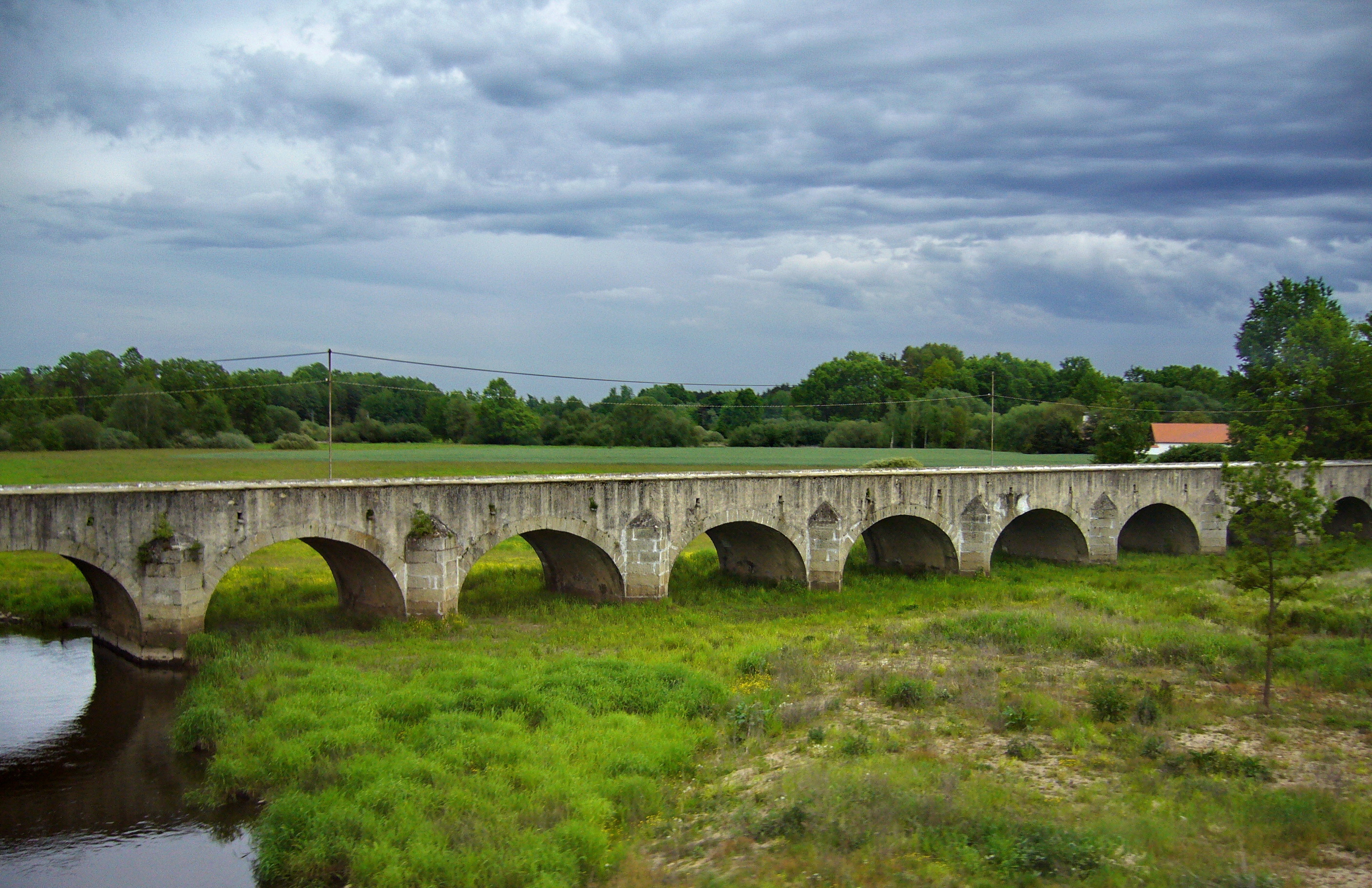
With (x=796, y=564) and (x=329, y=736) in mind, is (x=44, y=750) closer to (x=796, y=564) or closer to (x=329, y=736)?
(x=329, y=736)

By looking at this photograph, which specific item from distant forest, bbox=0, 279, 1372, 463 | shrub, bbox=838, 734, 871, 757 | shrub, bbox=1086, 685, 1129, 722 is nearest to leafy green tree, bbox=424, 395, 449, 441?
distant forest, bbox=0, 279, 1372, 463

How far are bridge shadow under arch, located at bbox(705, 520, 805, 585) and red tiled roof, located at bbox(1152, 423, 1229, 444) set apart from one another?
53052 mm

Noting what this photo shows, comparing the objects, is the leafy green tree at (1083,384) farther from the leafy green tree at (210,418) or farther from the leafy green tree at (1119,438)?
the leafy green tree at (210,418)

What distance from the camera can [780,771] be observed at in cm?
1430

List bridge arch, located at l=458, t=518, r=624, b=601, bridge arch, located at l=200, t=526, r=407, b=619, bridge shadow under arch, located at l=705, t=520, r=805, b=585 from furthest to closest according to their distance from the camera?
bridge shadow under arch, located at l=705, t=520, r=805, b=585 < bridge arch, located at l=458, t=518, r=624, b=601 < bridge arch, located at l=200, t=526, r=407, b=619

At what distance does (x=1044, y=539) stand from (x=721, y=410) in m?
34.3

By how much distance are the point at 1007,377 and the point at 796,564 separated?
283ft

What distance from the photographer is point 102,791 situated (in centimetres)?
1460

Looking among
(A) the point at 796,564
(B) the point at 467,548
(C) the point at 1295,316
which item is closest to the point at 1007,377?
(C) the point at 1295,316

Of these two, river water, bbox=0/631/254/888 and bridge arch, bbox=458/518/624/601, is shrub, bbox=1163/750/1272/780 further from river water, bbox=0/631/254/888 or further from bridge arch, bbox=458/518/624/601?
bridge arch, bbox=458/518/624/601

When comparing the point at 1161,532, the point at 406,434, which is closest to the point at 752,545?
the point at 1161,532

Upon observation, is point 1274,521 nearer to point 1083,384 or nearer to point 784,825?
point 784,825

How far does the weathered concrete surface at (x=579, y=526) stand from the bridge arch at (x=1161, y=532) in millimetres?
134

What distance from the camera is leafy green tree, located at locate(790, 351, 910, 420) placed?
9294 cm
